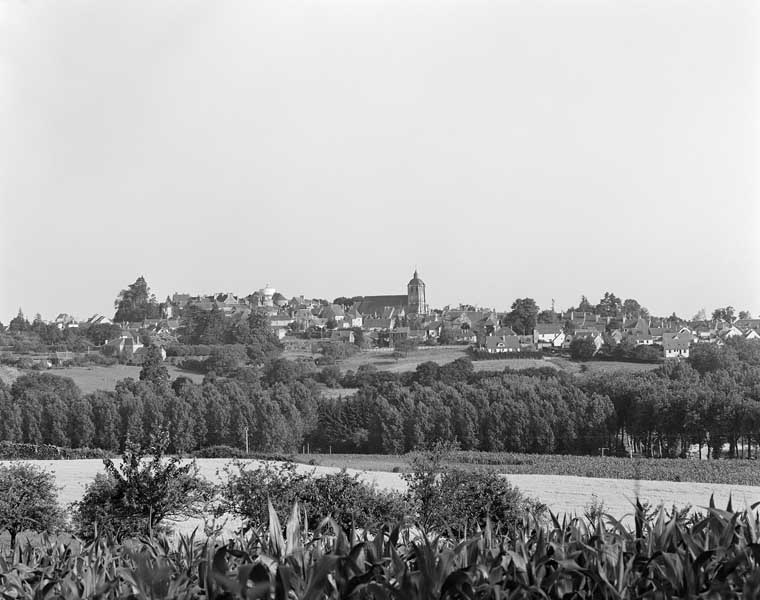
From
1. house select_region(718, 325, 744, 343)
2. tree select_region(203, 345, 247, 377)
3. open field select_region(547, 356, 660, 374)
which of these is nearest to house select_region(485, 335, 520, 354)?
open field select_region(547, 356, 660, 374)

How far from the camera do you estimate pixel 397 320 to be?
452 ft

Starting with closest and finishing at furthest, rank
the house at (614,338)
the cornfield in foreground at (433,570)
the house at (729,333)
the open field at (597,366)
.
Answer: the cornfield in foreground at (433,570), the open field at (597,366), the house at (614,338), the house at (729,333)

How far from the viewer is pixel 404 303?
163625mm

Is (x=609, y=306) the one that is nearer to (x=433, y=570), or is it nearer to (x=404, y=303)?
(x=404, y=303)

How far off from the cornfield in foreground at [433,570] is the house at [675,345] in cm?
8041

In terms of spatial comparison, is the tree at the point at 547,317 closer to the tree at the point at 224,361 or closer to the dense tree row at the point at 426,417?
the tree at the point at 224,361

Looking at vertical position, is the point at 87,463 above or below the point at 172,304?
below

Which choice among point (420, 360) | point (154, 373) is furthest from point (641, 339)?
point (154, 373)

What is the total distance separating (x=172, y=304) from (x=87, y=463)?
394 feet

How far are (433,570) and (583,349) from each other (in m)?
81.5

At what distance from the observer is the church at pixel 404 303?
6363 inches

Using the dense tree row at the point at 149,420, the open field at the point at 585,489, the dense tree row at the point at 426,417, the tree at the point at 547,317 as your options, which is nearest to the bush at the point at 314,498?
the open field at the point at 585,489

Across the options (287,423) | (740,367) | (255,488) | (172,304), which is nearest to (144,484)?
(255,488)

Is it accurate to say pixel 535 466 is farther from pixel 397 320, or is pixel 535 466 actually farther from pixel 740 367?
pixel 397 320
